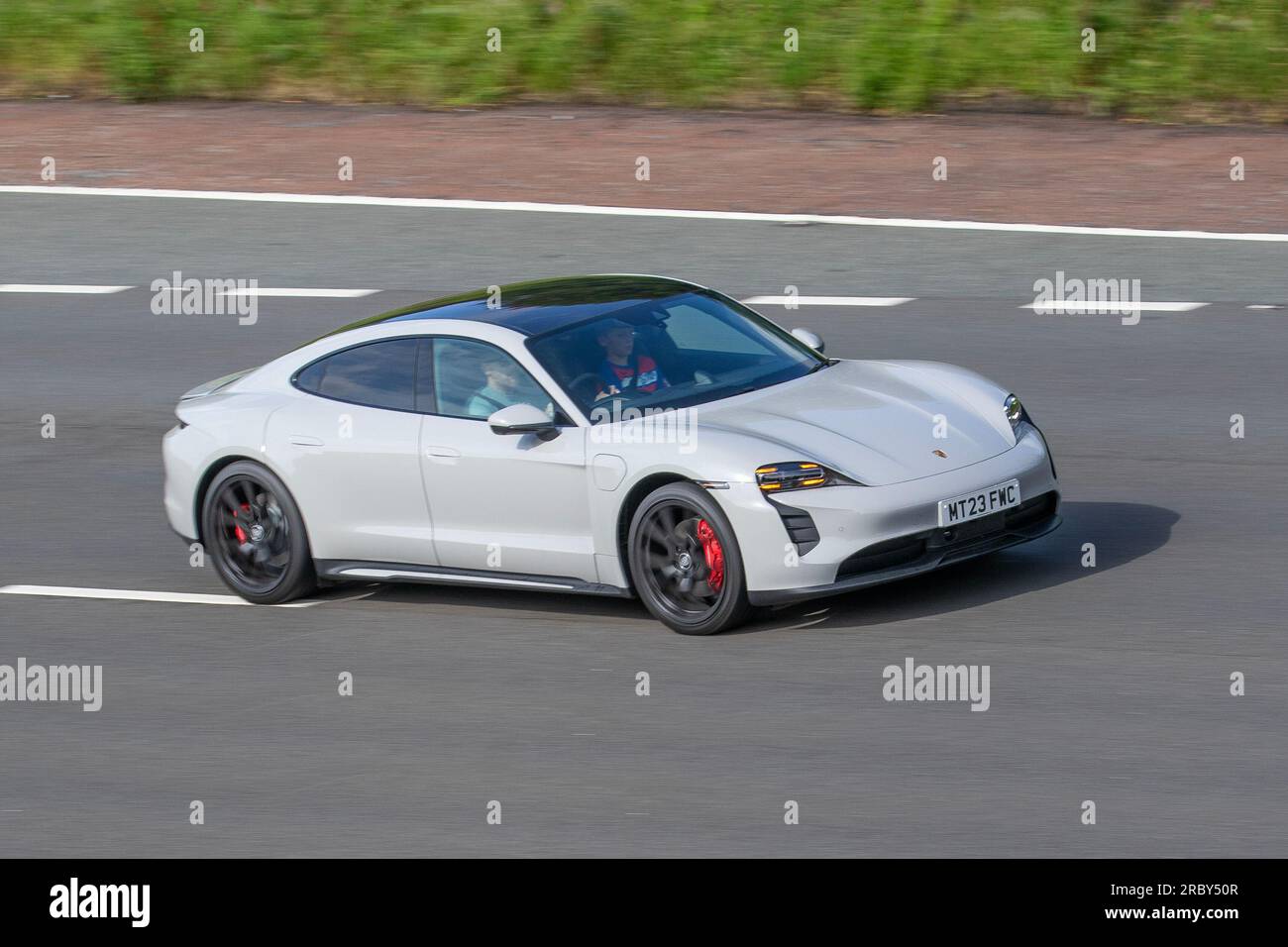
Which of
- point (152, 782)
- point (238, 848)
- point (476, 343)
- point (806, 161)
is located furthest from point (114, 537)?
point (806, 161)

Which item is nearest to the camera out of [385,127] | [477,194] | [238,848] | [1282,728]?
[238,848]

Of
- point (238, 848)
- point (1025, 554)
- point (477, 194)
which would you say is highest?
point (477, 194)

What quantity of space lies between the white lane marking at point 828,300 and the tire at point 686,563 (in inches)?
259

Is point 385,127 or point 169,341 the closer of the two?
point 169,341

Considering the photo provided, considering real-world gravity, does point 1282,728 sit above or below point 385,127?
below

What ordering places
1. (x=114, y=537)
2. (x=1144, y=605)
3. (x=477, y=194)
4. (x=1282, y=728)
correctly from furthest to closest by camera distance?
(x=477, y=194) → (x=114, y=537) → (x=1144, y=605) → (x=1282, y=728)

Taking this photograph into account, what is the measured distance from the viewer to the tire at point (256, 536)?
977 centimetres

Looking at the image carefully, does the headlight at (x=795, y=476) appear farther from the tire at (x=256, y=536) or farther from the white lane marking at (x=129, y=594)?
the white lane marking at (x=129, y=594)

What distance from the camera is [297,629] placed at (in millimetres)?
9492

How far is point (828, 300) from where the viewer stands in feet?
50.0

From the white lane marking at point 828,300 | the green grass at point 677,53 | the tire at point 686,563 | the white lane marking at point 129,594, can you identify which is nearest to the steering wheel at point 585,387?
the tire at point 686,563

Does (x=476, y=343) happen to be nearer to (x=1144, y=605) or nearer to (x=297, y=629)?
(x=297, y=629)

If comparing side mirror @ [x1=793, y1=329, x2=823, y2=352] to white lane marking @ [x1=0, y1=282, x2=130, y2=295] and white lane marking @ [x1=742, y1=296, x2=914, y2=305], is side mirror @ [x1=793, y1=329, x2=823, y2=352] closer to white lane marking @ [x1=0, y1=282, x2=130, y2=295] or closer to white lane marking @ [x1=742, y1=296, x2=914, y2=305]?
white lane marking @ [x1=742, y1=296, x2=914, y2=305]

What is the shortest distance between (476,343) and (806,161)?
10472mm
